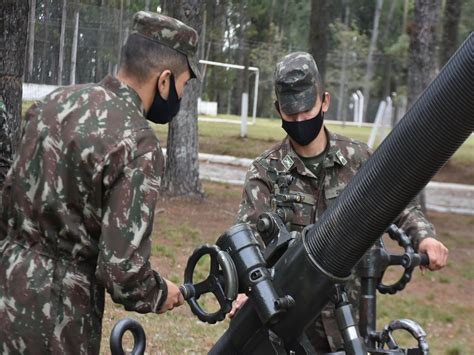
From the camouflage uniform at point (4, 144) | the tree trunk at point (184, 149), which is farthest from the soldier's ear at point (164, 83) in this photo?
the tree trunk at point (184, 149)

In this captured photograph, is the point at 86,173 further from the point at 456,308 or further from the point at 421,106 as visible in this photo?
the point at 456,308

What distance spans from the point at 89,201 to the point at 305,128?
1.25m

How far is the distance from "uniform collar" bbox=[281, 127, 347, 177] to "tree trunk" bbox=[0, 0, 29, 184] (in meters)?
3.21

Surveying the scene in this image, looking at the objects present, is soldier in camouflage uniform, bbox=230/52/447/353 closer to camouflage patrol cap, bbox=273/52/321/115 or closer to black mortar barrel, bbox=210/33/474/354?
camouflage patrol cap, bbox=273/52/321/115

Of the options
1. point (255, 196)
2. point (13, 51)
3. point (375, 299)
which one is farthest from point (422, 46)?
point (375, 299)

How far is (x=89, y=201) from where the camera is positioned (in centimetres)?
285

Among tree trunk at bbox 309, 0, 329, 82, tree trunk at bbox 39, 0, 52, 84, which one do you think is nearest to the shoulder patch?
tree trunk at bbox 39, 0, 52, 84

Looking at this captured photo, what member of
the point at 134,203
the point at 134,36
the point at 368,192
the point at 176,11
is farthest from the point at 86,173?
the point at 176,11

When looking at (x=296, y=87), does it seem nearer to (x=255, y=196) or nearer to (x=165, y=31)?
(x=255, y=196)

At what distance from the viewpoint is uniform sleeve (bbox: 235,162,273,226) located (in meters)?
3.72

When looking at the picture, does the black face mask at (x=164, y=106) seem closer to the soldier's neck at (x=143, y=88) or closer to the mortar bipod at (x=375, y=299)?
the soldier's neck at (x=143, y=88)

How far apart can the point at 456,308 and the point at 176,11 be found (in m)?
5.51

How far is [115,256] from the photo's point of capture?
9.04 ft

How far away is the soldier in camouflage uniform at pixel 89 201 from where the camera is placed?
2781mm
